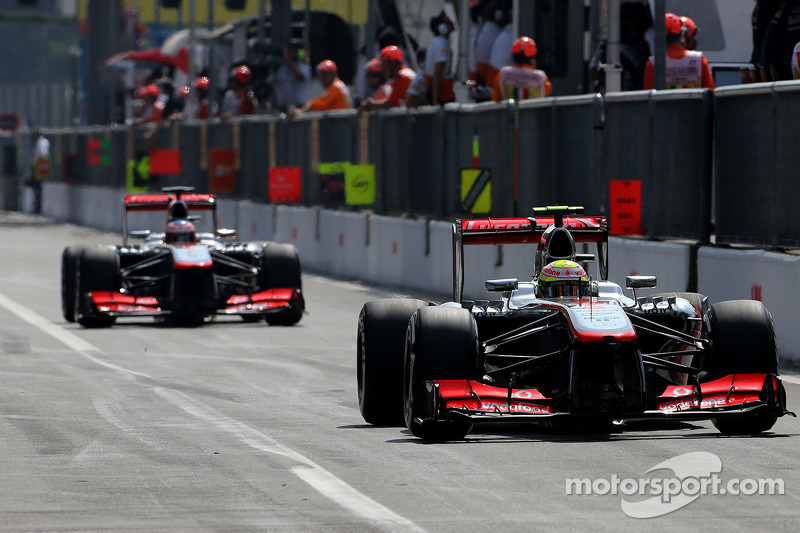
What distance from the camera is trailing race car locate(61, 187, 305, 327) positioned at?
18.2 m

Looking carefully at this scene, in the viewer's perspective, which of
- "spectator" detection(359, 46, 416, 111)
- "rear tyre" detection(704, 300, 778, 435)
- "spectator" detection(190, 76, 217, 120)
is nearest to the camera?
"rear tyre" detection(704, 300, 778, 435)

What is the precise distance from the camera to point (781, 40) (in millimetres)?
17312

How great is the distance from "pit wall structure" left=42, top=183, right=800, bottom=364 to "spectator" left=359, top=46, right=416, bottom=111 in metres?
1.52

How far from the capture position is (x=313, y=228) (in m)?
27.4

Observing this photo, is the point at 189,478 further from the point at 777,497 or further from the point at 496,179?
the point at 496,179

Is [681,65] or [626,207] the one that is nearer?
[626,207]

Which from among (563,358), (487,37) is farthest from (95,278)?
(563,358)

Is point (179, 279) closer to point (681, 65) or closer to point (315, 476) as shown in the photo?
point (681, 65)

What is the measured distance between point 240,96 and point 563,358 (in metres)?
25.3

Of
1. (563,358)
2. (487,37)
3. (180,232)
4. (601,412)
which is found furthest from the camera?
(487,37)

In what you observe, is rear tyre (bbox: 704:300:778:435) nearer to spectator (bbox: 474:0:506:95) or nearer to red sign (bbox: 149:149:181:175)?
spectator (bbox: 474:0:506:95)

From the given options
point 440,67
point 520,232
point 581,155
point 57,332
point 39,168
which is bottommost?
point 57,332

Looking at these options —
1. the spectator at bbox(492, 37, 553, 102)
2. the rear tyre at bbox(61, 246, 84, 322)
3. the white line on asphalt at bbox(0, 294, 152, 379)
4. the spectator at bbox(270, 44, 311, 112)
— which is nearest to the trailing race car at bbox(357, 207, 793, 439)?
the white line on asphalt at bbox(0, 294, 152, 379)

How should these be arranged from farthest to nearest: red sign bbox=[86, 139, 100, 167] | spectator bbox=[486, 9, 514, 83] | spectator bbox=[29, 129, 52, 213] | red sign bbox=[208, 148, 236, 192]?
1. spectator bbox=[29, 129, 52, 213]
2. red sign bbox=[86, 139, 100, 167]
3. red sign bbox=[208, 148, 236, 192]
4. spectator bbox=[486, 9, 514, 83]
